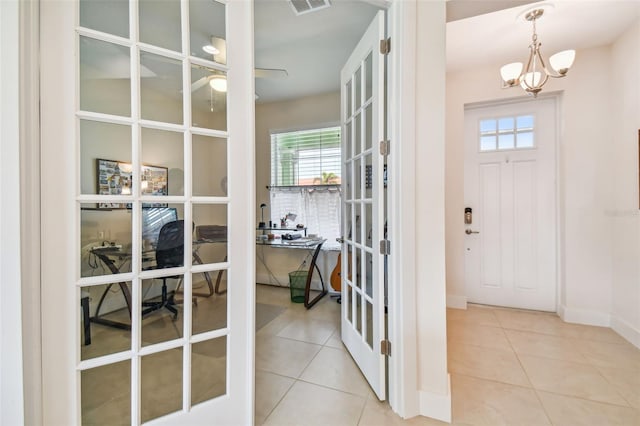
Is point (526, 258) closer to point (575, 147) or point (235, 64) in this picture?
point (575, 147)

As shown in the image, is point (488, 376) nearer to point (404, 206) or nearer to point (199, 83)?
point (404, 206)

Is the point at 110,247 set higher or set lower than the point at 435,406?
higher

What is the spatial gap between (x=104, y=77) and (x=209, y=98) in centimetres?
43

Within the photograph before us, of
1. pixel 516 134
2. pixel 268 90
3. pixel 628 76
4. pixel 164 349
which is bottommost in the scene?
pixel 164 349

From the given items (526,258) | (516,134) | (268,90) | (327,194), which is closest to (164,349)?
(327,194)

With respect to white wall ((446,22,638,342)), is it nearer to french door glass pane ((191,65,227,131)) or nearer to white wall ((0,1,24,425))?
french door glass pane ((191,65,227,131))

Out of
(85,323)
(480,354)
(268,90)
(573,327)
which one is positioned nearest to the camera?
(85,323)

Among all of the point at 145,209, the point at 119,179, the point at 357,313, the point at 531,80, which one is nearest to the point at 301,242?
the point at 357,313

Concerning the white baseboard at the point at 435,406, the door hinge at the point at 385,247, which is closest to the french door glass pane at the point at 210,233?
the door hinge at the point at 385,247

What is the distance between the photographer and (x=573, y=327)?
8.64 feet

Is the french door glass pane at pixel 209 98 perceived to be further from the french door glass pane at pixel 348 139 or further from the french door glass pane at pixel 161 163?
the french door glass pane at pixel 348 139

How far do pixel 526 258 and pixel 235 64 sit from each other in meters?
3.61

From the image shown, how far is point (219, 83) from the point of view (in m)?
1.34

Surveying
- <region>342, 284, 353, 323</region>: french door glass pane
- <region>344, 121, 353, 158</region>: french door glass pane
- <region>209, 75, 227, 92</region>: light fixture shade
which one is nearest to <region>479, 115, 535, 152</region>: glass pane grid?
<region>344, 121, 353, 158</region>: french door glass pane
